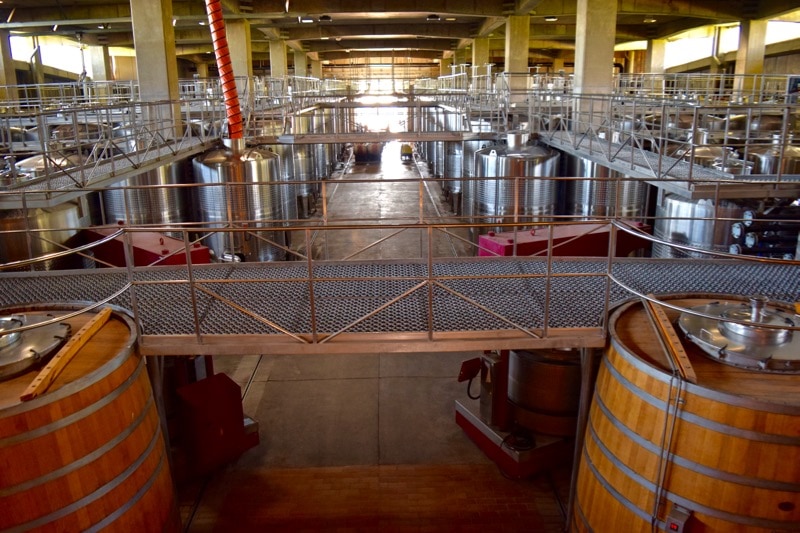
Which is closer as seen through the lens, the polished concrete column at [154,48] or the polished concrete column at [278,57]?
the polished concrete column at [154,48]

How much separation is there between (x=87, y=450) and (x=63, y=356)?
0.61m

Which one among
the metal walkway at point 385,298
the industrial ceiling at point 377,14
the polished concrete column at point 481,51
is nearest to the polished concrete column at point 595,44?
the industrial ceiling at point 377,14

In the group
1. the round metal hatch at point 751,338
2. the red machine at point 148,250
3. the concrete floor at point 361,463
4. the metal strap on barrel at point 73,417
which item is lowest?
the concrete floor at point 361,463

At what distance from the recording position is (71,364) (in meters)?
3.85

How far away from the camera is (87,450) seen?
11.7 ft

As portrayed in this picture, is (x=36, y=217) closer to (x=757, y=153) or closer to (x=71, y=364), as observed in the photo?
(x=71, y=364)

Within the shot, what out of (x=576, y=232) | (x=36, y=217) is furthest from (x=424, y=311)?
(x=36, y=217)

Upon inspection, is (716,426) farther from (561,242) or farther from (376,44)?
(376,44)

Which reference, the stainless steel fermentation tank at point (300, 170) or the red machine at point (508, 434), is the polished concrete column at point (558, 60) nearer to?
the stainless steel fermentation tank at point (300, 170)

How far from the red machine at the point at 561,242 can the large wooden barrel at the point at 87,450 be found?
15.3 ft

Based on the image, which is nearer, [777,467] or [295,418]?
[777,467]

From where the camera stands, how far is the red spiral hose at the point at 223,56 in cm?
900

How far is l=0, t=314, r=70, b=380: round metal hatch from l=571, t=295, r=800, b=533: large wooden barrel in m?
3.58

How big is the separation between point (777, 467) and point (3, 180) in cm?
952
